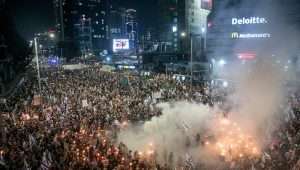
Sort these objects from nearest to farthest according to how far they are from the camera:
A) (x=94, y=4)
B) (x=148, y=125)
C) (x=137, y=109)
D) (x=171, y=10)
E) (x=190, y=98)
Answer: (x=148, y=125)
(x=137, y=109)
(x=190, y=98)
(x=171, y=10)
(x=94, y=4)

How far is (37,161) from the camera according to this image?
11.4m

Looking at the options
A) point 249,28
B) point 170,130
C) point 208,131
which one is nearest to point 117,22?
point 249,28

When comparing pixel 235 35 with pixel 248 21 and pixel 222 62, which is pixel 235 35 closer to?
pixel 248 21

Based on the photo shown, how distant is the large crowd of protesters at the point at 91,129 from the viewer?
37.8 ft

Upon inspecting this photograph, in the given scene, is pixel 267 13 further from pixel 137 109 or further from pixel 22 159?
pixel 22 159

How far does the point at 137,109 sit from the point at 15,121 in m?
5.99

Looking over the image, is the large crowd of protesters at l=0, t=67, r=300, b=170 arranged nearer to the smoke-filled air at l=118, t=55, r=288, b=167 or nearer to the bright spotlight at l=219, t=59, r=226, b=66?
the smoke-filled air at l=118, t=55, r=288, b=167

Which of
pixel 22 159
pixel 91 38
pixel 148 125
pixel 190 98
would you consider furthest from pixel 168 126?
pixel 91 38

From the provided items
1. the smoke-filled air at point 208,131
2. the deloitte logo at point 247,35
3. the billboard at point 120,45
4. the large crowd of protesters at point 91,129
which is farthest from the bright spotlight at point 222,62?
the smoke-filled air at point 208,131

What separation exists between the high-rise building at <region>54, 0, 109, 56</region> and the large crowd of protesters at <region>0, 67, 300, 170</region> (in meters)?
91.6

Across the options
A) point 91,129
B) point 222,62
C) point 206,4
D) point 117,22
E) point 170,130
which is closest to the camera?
point 91,129

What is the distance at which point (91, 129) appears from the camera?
15641mm

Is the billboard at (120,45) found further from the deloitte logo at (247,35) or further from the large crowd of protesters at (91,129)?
the large crowd of protesters at (91,129)

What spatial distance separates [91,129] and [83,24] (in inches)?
4284
